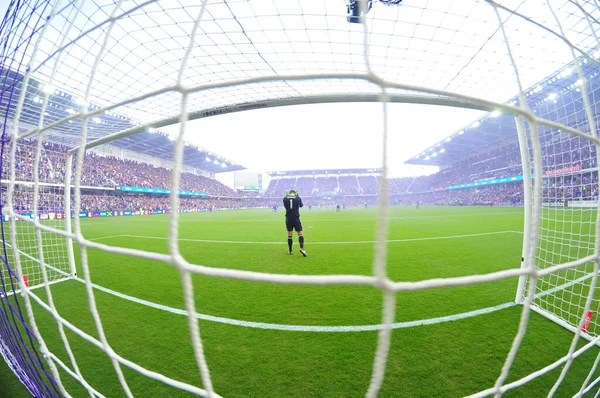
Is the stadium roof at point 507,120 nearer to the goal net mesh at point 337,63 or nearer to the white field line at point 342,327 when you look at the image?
the goal net mesh at point 337,63

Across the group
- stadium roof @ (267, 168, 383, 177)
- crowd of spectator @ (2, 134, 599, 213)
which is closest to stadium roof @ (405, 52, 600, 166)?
crowd of spectator @ (2, 134, 599, 213)

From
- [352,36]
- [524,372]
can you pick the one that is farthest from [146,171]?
[524,372]

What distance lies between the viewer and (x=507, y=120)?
20656mm

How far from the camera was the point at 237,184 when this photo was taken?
6359cm

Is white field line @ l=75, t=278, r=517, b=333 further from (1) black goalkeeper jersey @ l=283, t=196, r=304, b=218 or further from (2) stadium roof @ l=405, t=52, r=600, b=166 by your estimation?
(1) black goalkeeper jersey @ l=283, t=196, r=304, b=218

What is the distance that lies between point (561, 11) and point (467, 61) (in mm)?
1246

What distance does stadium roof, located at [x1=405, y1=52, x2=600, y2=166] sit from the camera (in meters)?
3.21

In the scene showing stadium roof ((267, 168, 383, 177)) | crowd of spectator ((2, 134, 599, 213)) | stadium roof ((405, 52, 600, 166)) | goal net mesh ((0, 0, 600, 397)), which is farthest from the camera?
stadium roof ((267, 168, 383, 177))

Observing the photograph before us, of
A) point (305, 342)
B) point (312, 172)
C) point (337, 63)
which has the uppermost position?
point (312, 172)

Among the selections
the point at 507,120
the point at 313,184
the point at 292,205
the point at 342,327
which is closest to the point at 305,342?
the point at 342,327

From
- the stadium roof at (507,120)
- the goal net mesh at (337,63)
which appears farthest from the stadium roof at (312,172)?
the goal net mesh at (337,63)

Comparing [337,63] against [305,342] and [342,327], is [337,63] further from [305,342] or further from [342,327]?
[305,342]

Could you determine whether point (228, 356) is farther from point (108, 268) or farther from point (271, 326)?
point (108, 268)

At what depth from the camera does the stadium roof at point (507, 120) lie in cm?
321
